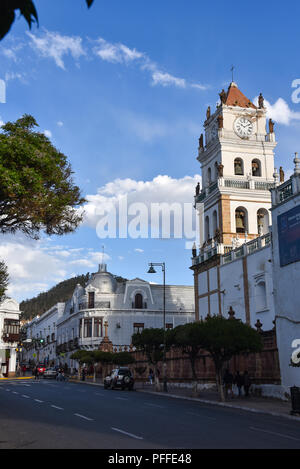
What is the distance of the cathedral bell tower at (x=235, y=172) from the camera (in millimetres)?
43188

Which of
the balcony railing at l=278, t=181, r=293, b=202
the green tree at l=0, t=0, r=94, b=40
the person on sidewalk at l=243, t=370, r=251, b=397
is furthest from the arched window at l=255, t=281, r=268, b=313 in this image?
the green tree at l=0, t=0, r=94, b=40

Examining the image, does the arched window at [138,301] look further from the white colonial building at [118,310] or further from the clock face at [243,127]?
the clock face at [243,127]

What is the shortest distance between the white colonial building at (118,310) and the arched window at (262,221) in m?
26.8

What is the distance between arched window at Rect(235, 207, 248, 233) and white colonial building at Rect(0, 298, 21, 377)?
136 feet

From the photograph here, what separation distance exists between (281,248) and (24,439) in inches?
742

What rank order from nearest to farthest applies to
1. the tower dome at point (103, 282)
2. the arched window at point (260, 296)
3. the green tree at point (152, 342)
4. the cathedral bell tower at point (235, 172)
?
the arched window at point (260, 296) < the green tree at point (152, 342) < the cathedral bell tower at point (235, 172) < the tower dome at point (103, 282)

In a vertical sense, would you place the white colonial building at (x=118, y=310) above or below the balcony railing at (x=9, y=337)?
above

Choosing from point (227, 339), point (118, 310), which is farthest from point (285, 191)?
point (118, 310)

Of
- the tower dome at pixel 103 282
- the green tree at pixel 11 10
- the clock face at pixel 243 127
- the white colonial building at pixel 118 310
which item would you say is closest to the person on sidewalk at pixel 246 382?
the clock face at pixel 243 127

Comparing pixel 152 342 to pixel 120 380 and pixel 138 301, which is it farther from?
pixel 138 301

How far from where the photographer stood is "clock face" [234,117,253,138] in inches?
1809

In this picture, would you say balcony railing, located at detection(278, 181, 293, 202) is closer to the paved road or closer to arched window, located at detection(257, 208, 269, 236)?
the paved road

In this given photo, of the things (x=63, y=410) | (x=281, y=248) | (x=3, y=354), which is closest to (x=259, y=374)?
(x=281, y=248)
